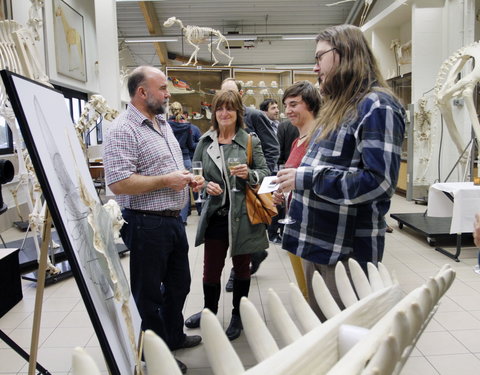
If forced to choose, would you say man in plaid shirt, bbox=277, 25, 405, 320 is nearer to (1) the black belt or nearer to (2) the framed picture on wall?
(1) the black belt

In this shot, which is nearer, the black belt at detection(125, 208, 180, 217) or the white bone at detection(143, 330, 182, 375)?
the white bone at detection(143, 330, 182, 375)

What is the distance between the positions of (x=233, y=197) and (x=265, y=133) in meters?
1.56

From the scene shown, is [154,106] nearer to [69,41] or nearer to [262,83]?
[262,83]

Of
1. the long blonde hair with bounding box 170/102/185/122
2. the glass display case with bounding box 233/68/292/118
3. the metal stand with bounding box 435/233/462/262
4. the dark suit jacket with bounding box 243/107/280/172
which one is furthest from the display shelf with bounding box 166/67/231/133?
the metal stand with bounding box 435/233/462/262

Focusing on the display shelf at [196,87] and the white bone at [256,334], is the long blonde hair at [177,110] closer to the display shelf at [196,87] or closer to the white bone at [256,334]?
the display shelf at [196,87]

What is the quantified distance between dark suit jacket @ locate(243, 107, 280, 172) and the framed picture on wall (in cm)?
545

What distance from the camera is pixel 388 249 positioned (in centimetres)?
489

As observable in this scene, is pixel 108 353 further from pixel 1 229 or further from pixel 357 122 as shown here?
pixel 1 229

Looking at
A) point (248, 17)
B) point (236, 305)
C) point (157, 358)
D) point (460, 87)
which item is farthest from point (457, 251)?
point (248, 17)

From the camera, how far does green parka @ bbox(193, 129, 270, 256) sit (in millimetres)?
2588

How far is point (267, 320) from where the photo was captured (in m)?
3.03

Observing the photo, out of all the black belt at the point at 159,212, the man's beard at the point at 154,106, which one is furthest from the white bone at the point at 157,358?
the man's beard at the point at 154,106

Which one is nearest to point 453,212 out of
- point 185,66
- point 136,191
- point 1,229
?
point 136,191

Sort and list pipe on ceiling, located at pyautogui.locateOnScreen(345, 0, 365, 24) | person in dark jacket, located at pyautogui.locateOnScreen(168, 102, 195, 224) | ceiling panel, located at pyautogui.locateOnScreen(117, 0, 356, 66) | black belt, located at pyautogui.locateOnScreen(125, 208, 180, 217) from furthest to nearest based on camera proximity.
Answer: ceiling panel, located at pyautogui.locateOnScreen(117, 0, 356, 66) → pipe on ceiling, located at pyautogui.locateOnScreen(345, 0, 365, 24) → person in dark jacket, located at pyautogui.locateOnScreen(168, 102, 195, 224) → black belt, located at pyautogui.locateOnScreen(125, 208, 180, 217)
